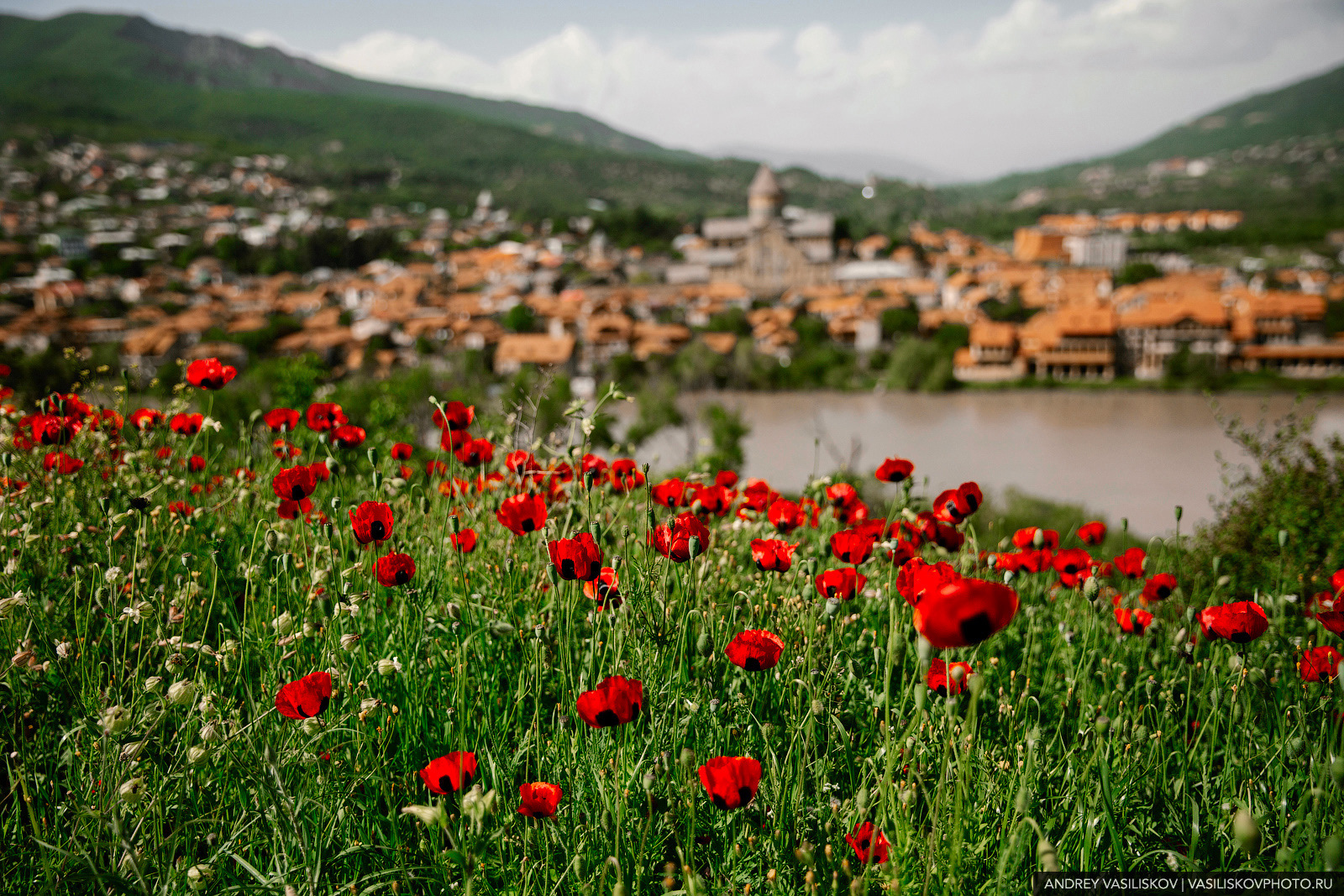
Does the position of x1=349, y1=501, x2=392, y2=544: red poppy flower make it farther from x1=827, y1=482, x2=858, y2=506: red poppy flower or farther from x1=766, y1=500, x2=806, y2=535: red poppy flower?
x1=827, y1=482, x2=858, y2=506: red poppy flower

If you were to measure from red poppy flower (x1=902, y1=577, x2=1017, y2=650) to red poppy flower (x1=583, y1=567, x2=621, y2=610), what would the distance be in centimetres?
62

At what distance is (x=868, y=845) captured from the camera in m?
1.01

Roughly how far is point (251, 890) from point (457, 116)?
149356mm

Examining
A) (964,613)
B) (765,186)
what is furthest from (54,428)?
(765,186)

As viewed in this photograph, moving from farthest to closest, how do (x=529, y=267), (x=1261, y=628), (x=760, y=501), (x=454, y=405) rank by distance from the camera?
(x=529, y=267), (x=760, y=501), (x=454, y=405), (x=1261, y=628)

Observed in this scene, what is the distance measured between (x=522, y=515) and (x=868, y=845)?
0.75 m

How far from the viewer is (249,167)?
90.1 metres

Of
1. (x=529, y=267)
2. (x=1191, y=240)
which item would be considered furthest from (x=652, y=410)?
(x=1191, y=240)

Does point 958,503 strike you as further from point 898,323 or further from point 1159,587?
point 898,323

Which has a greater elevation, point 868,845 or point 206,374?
point 206,374

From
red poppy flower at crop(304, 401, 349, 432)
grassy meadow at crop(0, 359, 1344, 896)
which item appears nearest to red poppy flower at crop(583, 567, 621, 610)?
grassy meadow at crop(0, 359, 1344, 896)

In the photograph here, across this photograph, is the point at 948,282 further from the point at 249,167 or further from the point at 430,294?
the point at 249,167

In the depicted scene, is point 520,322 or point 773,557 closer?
point 773,557

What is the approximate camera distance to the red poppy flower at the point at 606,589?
1240 millimetres
